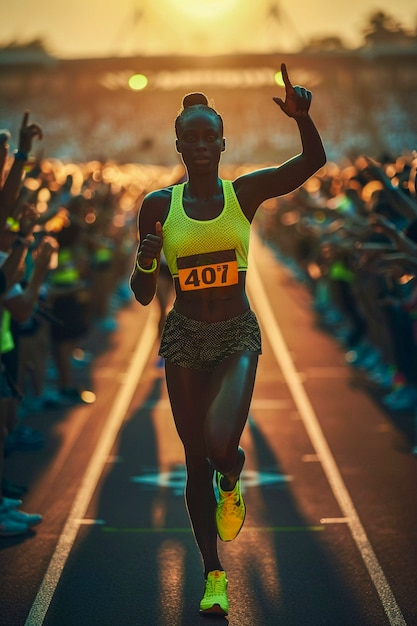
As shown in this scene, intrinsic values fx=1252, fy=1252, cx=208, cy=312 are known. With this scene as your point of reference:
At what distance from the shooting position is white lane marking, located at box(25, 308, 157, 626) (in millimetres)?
5869

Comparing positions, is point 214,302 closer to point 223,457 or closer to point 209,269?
point 209,269

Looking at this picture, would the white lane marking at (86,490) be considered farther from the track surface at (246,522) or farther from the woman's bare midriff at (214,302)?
the woman's bare midriff at (214,302)

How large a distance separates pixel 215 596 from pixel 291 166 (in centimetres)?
193

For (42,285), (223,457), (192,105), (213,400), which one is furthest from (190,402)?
(42,285)

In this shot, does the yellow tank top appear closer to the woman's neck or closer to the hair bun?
Result: the woman's neck

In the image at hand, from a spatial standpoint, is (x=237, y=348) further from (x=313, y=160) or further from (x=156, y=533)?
(x=156, y=533)

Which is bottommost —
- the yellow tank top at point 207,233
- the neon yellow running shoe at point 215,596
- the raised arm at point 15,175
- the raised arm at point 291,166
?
the neon yellow running shoe at point 215,596

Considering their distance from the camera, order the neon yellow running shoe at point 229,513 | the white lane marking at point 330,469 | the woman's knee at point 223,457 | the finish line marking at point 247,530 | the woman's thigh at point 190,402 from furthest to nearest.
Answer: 1. the finish line marking at point 247,530
2. the white lane marking at point 330,469
3. the woman's thigh at point 190,402
4. the neon yellow running shoe at point 229,513
5. the woman's knee at point 223,457

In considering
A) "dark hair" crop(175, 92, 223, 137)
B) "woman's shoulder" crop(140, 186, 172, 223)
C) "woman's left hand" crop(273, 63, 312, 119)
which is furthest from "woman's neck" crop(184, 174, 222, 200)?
"woman's left hand" crop(273, 63, 312, 119)

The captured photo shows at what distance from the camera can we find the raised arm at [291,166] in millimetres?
5363

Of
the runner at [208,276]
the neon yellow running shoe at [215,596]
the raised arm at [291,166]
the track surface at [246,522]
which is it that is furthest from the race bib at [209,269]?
the track surface at [246,522]

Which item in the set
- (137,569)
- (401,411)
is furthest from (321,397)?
(137,569)

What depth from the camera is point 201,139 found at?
216 inches

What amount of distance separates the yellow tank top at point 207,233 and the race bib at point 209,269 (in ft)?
0.06
